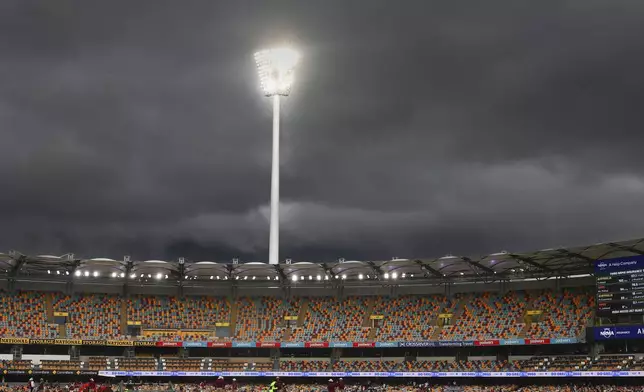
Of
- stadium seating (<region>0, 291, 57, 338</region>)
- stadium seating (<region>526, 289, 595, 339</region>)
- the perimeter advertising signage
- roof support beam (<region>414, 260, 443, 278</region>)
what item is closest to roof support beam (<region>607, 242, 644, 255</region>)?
the perimeter advertising signage

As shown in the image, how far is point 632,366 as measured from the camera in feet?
195

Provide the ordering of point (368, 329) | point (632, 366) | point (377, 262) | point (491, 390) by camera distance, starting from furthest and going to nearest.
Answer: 1. point (368, 329)
2. point (377, 262)
3. point (491, 390)
4. point (632, 366)

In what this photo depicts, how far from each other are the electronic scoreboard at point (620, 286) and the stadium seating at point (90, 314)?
49.5 metres

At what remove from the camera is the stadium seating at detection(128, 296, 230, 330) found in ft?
262

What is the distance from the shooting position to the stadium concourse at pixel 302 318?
7000cm

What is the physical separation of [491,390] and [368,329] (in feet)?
55.3

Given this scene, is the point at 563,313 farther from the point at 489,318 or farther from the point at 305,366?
the point at 305,366

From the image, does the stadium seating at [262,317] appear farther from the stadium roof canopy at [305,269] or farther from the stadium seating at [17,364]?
the stadium seating at [17,364]

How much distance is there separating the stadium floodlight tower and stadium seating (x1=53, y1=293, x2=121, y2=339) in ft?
61.2

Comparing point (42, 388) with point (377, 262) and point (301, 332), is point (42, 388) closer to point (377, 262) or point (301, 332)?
point (301, 332)

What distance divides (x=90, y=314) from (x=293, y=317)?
2277 cm

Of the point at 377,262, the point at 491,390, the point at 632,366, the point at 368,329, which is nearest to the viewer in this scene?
the point at 632,366

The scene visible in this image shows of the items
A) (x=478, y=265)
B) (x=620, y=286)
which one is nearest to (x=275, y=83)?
(x=478, y=265)

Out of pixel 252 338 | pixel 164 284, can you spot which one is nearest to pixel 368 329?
pixel 252 338
